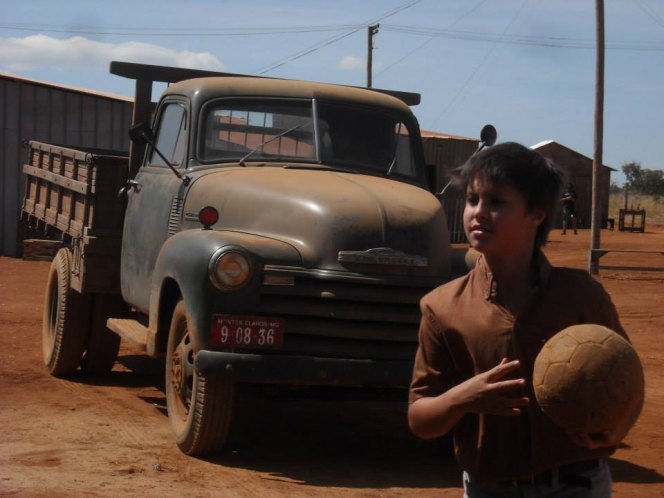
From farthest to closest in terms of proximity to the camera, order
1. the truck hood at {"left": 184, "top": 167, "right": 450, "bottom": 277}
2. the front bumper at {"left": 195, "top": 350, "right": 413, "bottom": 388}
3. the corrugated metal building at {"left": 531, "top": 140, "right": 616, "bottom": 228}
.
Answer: the corrugated metal building at {"left": 531, "top": 140, "right": 616, "bottom": 228}, the truck hood at {"left": 184, "top": 167, "right": 450, "bottom": 277}, the front bumper at {"left": 195, "top": 350, "right": 413, "bottom": 388}

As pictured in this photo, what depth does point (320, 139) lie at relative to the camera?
801cm

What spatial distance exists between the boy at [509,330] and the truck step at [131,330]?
480 cm

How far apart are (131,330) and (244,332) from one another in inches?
80.3

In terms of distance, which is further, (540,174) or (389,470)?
(389,470)

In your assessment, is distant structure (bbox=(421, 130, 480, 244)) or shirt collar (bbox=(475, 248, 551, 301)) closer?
shirt collar (bbox=(475, 248, 551, 301))

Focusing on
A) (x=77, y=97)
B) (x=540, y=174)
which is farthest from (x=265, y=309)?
(x=77, y=97)

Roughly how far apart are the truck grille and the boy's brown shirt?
3.44m

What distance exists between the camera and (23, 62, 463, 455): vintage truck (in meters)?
6.41

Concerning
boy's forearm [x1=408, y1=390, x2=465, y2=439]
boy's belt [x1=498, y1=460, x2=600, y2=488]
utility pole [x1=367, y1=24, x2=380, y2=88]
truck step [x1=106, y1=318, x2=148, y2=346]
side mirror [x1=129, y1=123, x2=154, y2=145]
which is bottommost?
truck step [x1=106, y1=318, x2=148, y2=346]

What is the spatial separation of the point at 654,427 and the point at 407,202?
2.63 meters

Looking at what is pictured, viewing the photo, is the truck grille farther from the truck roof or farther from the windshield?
the truck roof

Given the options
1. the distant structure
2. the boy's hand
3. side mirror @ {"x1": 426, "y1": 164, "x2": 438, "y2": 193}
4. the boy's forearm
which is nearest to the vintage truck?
side mirror @ {"x1": 426, "y1": 164, "x2": 438, "y2": 193}

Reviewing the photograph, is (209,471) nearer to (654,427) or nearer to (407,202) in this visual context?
(407,202)

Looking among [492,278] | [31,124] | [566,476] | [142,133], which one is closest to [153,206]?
[142,133]
